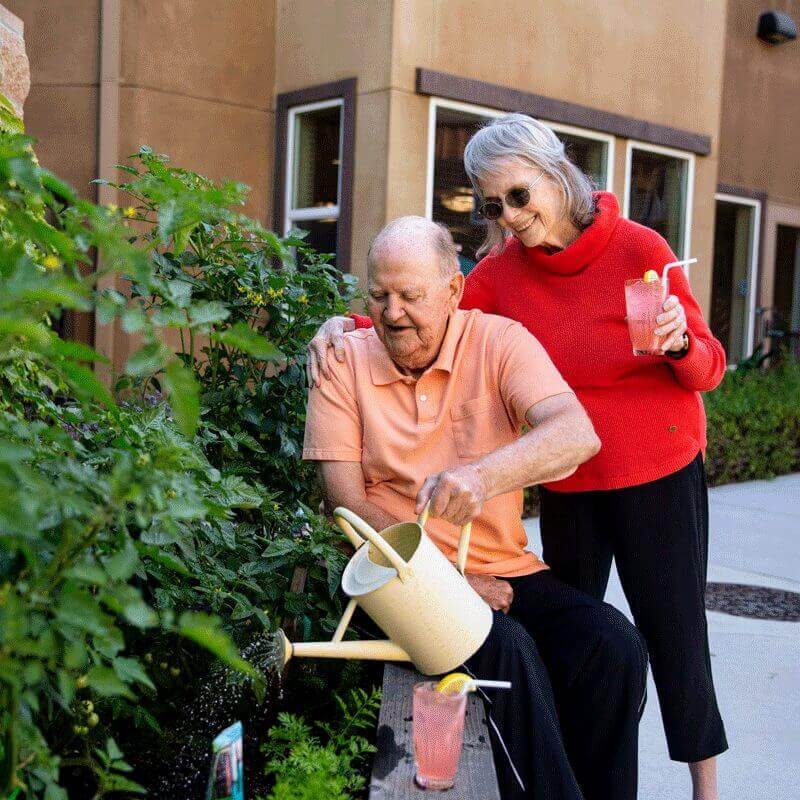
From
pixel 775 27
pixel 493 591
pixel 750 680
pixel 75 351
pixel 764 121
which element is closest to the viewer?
pixel 75 351

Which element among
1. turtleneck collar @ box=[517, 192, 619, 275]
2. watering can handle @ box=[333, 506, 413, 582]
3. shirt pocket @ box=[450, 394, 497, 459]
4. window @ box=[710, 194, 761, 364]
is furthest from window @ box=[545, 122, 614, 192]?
watering can handle @ box=[333, 506, 413, 582]

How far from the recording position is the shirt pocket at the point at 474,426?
2.54 metres

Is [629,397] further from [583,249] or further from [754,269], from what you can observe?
[754,269]

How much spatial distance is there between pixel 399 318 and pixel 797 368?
340 inches

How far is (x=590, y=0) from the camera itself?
834 centimetres

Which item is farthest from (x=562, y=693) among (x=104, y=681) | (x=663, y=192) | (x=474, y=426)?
(x=663, y=192)

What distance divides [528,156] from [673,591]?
1142mm

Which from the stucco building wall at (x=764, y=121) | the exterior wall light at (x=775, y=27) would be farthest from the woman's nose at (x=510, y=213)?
the exterior wall light at (x=775, y=27)

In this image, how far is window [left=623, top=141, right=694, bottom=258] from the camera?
908 centimetres

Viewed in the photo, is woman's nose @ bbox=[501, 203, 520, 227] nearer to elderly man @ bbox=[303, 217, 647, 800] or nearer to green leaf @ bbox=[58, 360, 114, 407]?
elderly man @ bbox=[303, 217, 647, 800]

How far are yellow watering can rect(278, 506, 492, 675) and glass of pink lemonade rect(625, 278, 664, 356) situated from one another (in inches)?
30.8

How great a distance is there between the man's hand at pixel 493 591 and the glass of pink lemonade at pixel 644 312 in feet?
2.11

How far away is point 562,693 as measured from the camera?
238 centimetres

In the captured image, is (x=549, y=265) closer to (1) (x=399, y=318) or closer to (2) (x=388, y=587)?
(1) (x=399, y=318)
